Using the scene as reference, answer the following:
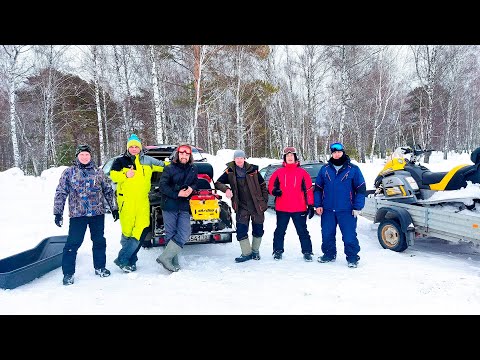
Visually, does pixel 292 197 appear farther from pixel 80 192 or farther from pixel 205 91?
pixel 205 91

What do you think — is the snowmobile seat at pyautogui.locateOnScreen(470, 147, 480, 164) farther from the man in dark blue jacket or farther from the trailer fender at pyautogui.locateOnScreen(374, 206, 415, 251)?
the man in dark blue jacket

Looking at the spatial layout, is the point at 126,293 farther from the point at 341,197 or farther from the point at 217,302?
the point at 341,197

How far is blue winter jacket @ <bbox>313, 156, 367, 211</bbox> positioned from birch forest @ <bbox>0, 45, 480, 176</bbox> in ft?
34.7

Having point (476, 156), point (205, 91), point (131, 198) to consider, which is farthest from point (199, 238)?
point (205, 91)

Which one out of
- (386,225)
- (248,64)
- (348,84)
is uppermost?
(248,64)

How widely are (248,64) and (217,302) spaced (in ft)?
73.4

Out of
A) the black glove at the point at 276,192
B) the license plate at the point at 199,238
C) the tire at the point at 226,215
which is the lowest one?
the license plate at the point at 199,238

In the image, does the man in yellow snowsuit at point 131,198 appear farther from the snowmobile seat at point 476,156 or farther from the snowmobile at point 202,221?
the snowmobile seat at point 476,156

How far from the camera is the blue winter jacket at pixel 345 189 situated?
4918 mm

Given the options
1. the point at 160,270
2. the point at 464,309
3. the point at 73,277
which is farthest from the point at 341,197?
the point at 73,277

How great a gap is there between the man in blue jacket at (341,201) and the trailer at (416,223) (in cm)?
103

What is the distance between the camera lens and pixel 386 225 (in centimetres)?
573

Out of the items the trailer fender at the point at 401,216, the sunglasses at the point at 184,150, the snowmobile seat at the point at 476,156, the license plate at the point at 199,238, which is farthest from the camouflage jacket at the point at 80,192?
the snowmobile seat at the point at 476,156

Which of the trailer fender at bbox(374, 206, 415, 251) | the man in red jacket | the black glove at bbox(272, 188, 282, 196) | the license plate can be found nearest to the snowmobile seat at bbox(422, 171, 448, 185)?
the trailer fender at bbox(374, 206, 415, 251)
